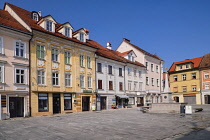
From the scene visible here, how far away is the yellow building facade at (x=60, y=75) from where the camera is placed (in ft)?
78.0

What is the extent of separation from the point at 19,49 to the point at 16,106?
5995mm

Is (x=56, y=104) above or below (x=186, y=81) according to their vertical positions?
below

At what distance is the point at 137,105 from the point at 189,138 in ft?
102

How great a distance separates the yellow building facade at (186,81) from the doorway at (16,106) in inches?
1676

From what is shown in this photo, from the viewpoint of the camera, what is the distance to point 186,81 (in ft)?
179

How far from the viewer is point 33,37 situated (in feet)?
77.7

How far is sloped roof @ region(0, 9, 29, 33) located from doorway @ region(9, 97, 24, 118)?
7406 mm

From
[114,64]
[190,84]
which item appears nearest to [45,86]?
[114,64]

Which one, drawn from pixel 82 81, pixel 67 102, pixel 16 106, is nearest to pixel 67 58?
pixel 82 81

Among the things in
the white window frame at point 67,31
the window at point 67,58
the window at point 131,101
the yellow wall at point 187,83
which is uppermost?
the white window frame at point 67,31

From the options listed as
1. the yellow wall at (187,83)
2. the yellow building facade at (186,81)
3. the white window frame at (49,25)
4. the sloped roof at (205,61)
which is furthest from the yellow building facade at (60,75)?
the sloped roof at (205,61)

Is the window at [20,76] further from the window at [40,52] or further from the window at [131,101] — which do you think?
the window at [131,101]

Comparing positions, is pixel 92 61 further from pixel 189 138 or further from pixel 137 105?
pixel 189 138

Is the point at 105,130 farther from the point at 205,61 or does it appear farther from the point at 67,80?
the point at 205,61
